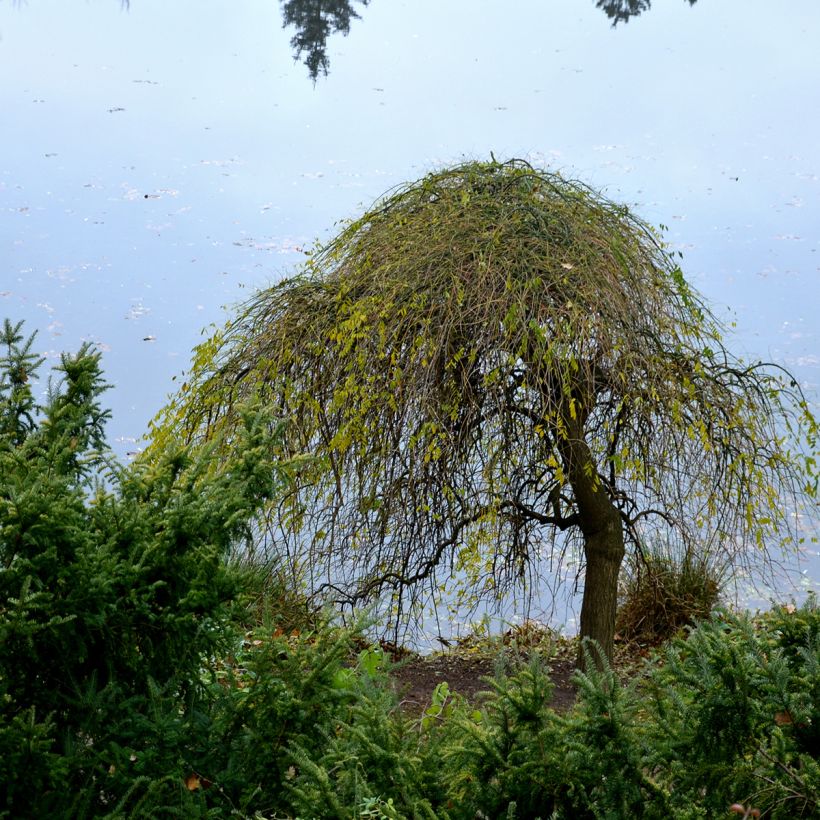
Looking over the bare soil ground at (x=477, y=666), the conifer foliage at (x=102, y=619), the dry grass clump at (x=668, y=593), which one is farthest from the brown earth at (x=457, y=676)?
the conifer foliage at (x=102, y=619)

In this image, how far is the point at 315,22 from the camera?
45.2 ft

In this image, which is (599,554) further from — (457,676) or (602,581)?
(457,676)

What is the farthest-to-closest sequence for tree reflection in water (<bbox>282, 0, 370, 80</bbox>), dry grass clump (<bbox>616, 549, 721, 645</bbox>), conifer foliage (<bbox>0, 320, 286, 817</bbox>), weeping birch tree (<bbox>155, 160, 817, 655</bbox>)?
1. tree reflection in water (<bbox>282, 0, 370, 80</bbox>)
2. dry grass clump (<bbox>616, 549, 721, 645</bbox>)
3. weeping birch tree (<bbox>155, 160, 817, 655</bbox>)
4. conifer foliage (<bbox>0, 320, 286, 817</bbox>)

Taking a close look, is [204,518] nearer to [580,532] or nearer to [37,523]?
[37,523]

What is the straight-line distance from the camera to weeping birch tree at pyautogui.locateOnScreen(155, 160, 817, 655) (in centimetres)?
557

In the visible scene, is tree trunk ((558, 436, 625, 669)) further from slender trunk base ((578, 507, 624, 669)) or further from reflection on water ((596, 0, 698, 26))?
reflection on water ((596, 0, 698, 26))

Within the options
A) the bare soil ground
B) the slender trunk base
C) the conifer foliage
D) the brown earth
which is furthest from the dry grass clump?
the conifer foliage

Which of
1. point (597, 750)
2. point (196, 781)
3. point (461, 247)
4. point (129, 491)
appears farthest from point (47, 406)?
point (461, 247)

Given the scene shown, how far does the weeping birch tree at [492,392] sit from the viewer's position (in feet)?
18.3

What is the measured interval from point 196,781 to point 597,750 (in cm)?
134

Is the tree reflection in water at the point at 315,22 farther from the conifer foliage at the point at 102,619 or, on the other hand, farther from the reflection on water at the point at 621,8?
the conifer foliage at the point at 102,619

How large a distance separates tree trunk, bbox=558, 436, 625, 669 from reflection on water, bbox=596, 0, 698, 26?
9.87 m

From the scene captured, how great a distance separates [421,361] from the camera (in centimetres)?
553

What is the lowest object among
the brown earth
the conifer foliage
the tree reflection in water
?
the conifer foliage
